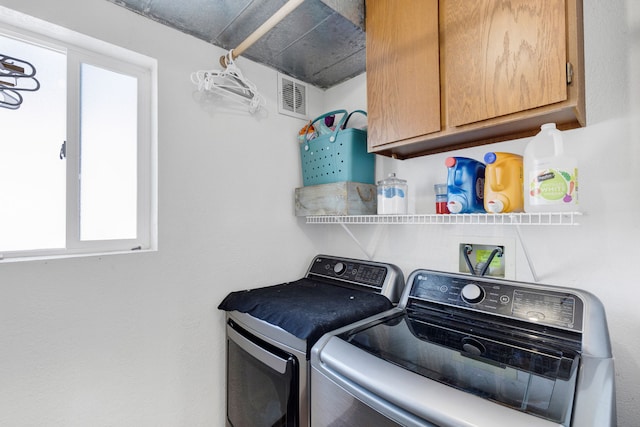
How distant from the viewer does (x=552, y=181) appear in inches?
37.3

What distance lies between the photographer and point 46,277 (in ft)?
3.72

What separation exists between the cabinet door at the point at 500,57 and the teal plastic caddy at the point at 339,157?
575 mm

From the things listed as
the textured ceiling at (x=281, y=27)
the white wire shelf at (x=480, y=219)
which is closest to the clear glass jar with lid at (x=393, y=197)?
the white wire shelf at (x=480, y=219)

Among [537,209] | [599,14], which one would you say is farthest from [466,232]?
[599,14]

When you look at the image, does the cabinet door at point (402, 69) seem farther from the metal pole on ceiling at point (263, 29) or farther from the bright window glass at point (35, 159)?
the bright window glass at point (35, 159)

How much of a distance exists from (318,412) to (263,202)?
3.79 feet

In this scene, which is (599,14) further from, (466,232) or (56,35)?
(56,35)

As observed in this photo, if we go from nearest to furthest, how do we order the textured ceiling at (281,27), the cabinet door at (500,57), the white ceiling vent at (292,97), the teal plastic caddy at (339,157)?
the cabinet door at (500,57)
the textured ceiling at (281,27)
the teal plastic caddy at (339,157)
the white ceiling vent at (292,97)

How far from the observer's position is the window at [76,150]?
121 cm

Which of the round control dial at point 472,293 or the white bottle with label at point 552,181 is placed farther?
the round control dial at point 472,293

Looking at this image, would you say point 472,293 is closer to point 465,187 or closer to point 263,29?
point 465,187

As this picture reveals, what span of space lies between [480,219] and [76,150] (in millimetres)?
1864

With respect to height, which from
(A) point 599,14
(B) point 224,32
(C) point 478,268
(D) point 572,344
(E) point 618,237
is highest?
(B) point 224,32

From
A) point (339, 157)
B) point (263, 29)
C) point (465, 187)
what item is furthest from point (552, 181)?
point (263, 29)
